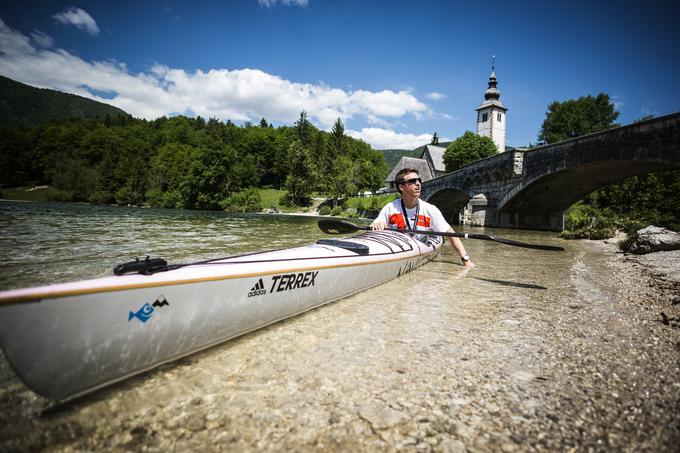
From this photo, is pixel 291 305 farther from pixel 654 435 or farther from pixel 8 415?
pixel 654 435

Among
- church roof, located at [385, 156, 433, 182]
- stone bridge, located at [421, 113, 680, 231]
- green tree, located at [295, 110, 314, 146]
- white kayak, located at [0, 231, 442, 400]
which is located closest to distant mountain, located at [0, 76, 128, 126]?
green tree, located at [295, 110, 314, 146]

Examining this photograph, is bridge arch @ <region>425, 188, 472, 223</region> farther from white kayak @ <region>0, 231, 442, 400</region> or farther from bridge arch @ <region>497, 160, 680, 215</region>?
white kayak @ <region>0, 231, 442, 400</region>

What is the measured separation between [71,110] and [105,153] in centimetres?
13703

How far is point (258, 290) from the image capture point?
2.48 meters

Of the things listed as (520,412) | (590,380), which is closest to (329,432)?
(520,412)

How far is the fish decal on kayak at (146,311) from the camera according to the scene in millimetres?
1735

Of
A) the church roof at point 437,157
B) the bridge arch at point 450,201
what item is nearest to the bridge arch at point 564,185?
the bridge arch at point 450,201

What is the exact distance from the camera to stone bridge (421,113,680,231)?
10.7m

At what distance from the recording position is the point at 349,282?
3.67 m

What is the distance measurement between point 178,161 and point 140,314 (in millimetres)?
70858

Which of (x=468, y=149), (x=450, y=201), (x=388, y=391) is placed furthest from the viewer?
(x=468, y=149)

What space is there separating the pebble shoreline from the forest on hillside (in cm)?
4717

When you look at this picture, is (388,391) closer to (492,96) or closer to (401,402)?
(401,402)

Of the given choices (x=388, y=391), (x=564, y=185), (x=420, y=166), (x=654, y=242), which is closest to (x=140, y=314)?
(x=388, y=391)
